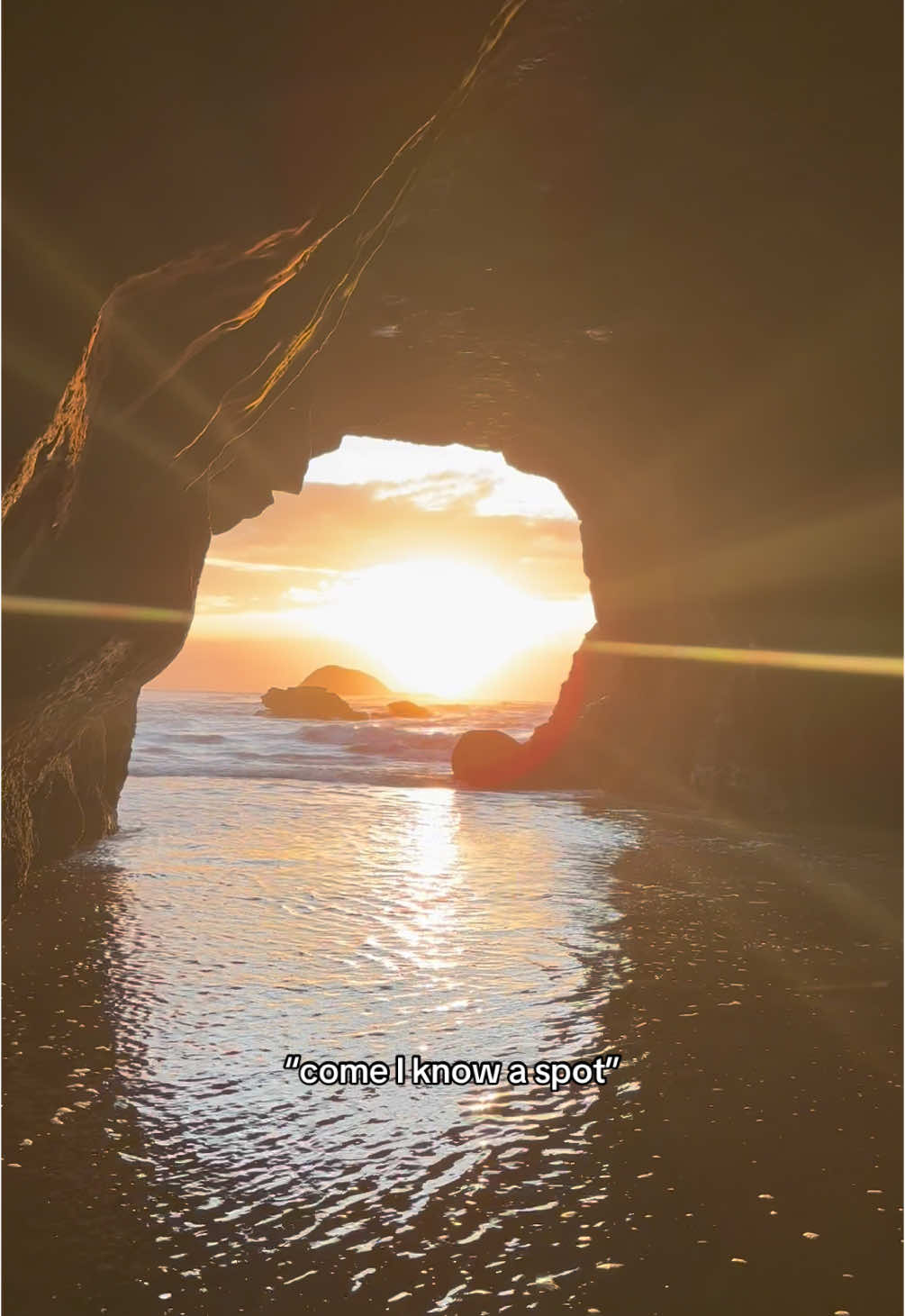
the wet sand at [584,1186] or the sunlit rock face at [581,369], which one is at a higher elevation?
the sunlit rock face at [581,369]

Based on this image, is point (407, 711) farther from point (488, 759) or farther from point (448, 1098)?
point (448, 1098)

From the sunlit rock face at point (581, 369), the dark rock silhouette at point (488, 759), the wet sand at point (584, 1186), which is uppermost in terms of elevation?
the sunlit rock face at point (581, 369)

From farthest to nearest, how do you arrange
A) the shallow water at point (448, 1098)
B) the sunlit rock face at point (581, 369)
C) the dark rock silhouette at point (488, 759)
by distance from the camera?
the dark rock silhouette at point (488, 759) → the sunlit rock face at point (581, 369) → the shallow water at point (448, 1098)

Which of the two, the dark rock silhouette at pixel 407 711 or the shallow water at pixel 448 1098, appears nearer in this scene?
the shallow water at pixel 448 1098

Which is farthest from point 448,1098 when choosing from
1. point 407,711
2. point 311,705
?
point 407,711

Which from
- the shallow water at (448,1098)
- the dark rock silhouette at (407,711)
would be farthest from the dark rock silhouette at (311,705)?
the shallow water at (448,1098)

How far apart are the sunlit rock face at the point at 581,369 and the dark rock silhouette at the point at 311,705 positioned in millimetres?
24548

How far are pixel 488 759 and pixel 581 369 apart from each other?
917cm

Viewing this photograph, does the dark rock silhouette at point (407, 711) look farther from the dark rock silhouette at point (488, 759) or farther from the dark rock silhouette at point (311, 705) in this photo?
the dark rock silhouette at point (488, 759)

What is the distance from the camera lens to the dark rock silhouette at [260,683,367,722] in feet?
157

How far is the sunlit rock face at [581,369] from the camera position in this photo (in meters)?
6.97

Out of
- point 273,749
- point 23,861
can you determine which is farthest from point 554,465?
point 23,861

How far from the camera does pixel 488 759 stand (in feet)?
77.6

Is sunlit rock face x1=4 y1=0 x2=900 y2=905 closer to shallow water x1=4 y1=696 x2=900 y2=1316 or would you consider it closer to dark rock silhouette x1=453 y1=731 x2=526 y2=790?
dark rock silhouette x1=453 y1=731 x2=526 y2=790
